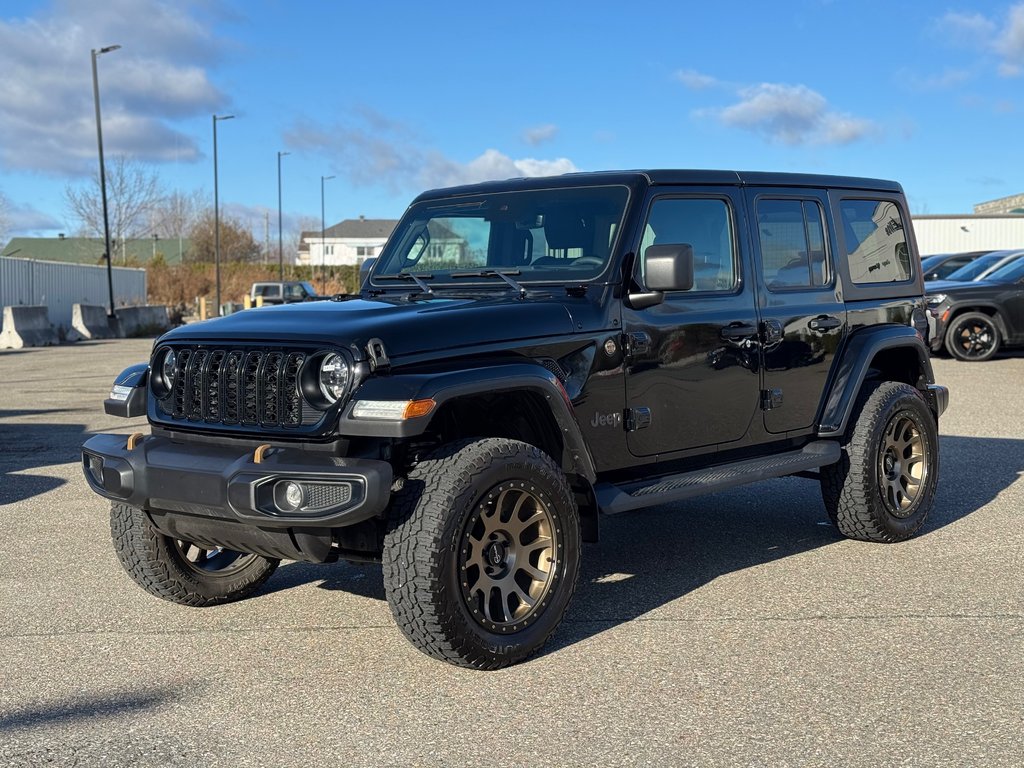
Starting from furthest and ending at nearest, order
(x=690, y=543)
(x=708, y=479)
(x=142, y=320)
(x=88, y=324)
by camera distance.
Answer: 1. (x=142, y=320)
2. (x=88, y=324)
3. (x=690, y=543)
4. (x=708, y=479)

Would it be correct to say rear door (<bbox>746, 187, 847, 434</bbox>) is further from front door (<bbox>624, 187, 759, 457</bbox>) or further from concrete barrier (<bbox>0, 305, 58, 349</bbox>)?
concrete barrier (<bbox>0, 305, 58, 349</bbox>)

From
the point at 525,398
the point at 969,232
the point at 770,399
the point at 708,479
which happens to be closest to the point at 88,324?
the point at 770,399

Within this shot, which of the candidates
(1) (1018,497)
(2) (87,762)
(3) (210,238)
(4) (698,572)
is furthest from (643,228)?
(3) (210,238)

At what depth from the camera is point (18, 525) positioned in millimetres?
7379

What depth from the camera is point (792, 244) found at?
259 inches

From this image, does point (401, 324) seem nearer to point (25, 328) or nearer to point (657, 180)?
point (657, 180)

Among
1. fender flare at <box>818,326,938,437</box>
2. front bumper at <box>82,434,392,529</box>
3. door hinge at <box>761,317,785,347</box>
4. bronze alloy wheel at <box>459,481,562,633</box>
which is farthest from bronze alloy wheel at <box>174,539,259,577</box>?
fender flare at <box>818,326,938,437</box>

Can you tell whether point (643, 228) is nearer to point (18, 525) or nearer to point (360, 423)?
point (360, 423)

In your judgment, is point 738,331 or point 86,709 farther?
point 738,331

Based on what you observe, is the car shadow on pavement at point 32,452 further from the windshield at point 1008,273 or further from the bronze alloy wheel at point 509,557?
the windshield at point 1008,273

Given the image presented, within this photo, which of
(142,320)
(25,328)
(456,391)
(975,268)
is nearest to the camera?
(456,391)

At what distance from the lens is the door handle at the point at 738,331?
596 centimetres

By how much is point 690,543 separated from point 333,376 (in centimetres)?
296

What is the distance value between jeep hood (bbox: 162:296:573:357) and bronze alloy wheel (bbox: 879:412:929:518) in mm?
2533
